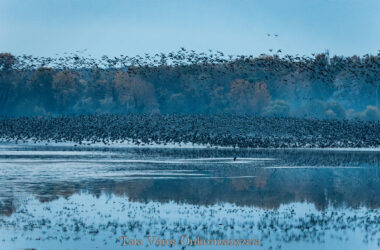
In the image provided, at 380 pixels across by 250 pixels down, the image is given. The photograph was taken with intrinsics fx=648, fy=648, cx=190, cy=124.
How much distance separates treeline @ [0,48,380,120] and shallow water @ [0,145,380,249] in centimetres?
8584

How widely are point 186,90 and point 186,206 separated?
107855 millimetres

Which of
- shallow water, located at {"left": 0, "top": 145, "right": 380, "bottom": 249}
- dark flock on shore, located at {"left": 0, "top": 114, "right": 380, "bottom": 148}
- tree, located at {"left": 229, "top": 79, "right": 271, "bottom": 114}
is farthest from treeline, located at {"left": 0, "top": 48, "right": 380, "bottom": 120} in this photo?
shallow water, located at {"left": 0, "top": 145, "right": 380, "bottom": 249}

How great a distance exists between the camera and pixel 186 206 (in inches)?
974

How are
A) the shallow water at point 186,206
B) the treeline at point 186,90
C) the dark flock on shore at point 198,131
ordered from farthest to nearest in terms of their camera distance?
1. the treeline at point 186,90
2. the dark flock on shore at point 198,131
3. the shallow water at point 186,206

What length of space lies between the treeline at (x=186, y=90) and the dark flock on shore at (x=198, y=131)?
3219 centimetres

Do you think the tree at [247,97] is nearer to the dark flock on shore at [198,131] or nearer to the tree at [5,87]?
the dark flock on shore at [198,131]

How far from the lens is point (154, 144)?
74688 millimetres

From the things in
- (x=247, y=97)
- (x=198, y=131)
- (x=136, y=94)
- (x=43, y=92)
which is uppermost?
(x=43, y=92)

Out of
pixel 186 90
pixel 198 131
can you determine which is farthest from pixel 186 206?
pixel 186 90

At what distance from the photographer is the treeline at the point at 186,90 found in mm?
132125

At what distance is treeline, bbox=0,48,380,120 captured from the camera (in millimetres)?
132125

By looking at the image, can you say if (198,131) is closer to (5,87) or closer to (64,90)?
(64,90)

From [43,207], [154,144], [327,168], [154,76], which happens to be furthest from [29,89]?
[43,207]

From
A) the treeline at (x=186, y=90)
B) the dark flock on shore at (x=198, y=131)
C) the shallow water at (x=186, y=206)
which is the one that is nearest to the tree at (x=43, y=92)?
the treeline at (x=186, y=90)
